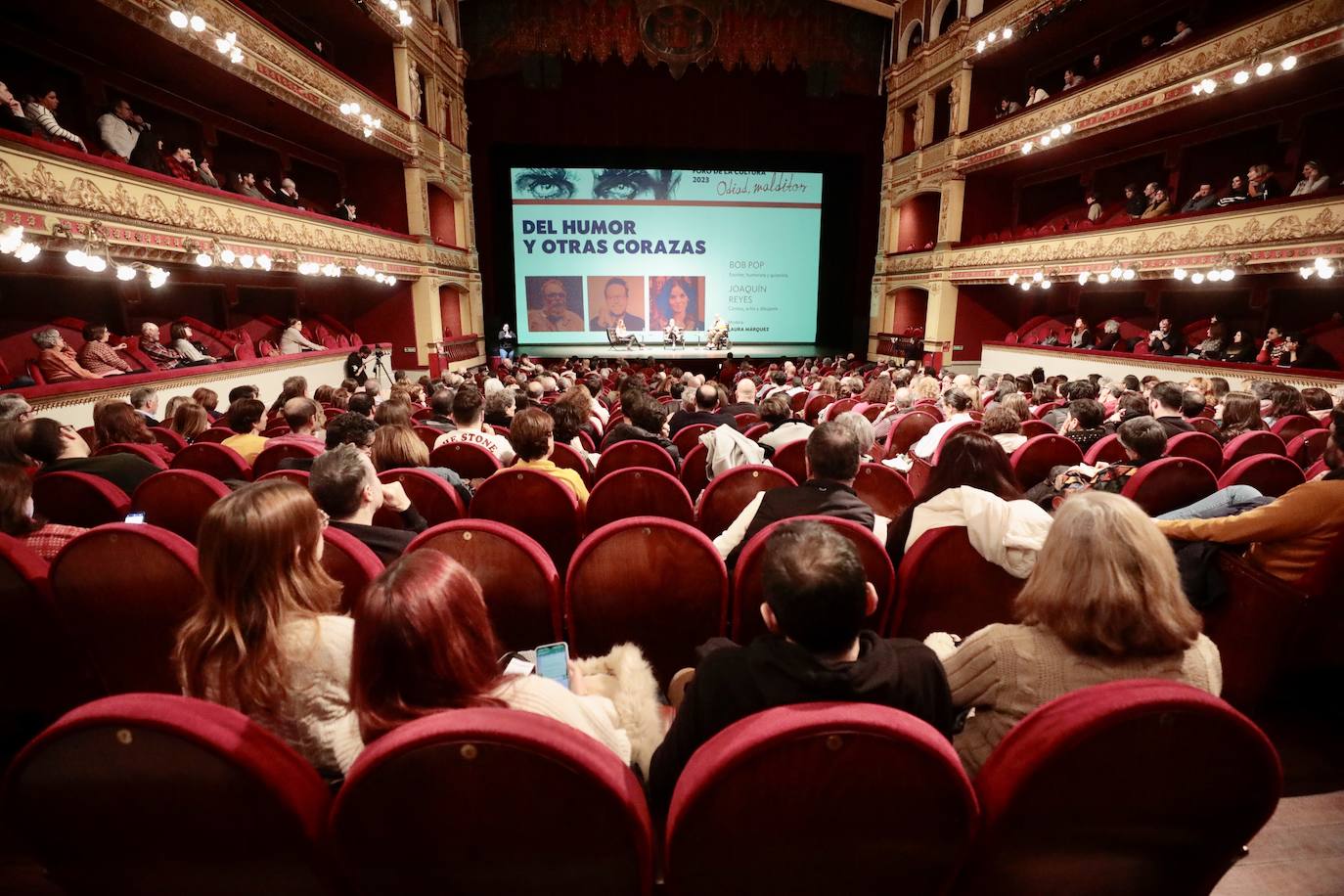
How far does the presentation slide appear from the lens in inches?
585

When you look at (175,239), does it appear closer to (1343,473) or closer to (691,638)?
(691,638)

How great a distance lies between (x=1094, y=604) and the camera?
3.94 ft

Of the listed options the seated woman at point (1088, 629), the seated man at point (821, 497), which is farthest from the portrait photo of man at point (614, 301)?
the seated woman at point (1088, 629)

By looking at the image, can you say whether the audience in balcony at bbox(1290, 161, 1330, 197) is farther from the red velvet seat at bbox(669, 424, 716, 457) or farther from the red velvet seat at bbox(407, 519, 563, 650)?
the red velvet seat at bbox(407, 519, 563, 650)

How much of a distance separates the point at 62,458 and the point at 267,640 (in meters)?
2.58

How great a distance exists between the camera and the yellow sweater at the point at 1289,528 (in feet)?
6.59

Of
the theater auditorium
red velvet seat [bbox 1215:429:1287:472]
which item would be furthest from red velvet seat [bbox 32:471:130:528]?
red velvet seat [bbox 1215:429:1287:472]

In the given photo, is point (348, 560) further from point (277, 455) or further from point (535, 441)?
point (277, 455)

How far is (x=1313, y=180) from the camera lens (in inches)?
314

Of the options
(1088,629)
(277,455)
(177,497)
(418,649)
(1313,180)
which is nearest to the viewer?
(418,649)

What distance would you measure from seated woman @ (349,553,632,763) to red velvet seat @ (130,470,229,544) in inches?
77.4

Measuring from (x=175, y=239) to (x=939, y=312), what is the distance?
12895mm

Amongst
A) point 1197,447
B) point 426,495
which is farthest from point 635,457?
point 1197,447

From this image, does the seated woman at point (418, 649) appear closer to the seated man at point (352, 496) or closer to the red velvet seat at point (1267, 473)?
the seated man at point (352, 496)
